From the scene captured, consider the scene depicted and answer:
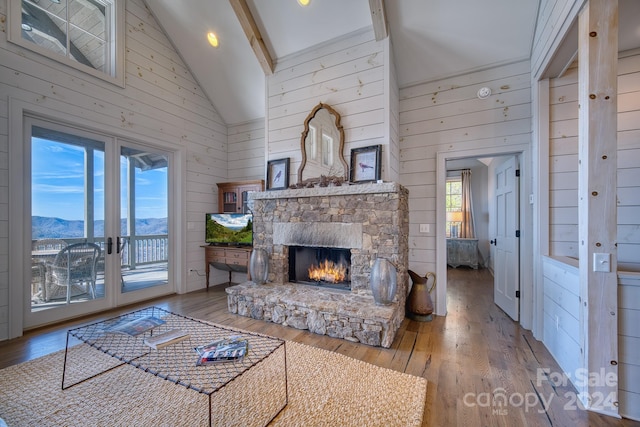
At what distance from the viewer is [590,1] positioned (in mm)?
1649

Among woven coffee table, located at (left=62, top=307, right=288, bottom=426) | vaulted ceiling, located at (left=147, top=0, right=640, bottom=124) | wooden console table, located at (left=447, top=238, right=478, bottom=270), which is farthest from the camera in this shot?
wooden console table, located at (left=447, top=238, right=478, bottom=270)

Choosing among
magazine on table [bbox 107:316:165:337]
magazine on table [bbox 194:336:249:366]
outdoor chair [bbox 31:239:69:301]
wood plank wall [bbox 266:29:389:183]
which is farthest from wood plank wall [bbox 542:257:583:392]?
outdoor chair [bbox 31:239:69:301]

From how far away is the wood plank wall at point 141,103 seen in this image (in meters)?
2.56

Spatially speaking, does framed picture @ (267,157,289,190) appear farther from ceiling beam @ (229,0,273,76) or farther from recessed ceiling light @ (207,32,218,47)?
recessed ceiling light @ (207,32,218,47)

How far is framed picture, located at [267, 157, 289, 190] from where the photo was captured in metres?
3.45

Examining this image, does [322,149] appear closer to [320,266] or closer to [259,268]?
Result: [320,266]

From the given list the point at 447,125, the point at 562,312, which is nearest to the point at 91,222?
the point at 447,125

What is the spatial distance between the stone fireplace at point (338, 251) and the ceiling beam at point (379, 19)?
1.69 meters

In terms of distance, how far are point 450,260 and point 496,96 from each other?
4.27 meters

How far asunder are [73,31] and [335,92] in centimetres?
326

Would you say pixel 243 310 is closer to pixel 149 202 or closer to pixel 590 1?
pixel 149 202

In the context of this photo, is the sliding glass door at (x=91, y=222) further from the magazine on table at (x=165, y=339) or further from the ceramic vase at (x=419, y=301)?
the ceramic vase at (x=419, y=301)

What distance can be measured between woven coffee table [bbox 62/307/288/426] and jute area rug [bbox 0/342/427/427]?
5 centimetres

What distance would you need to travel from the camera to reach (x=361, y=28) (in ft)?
9.82
